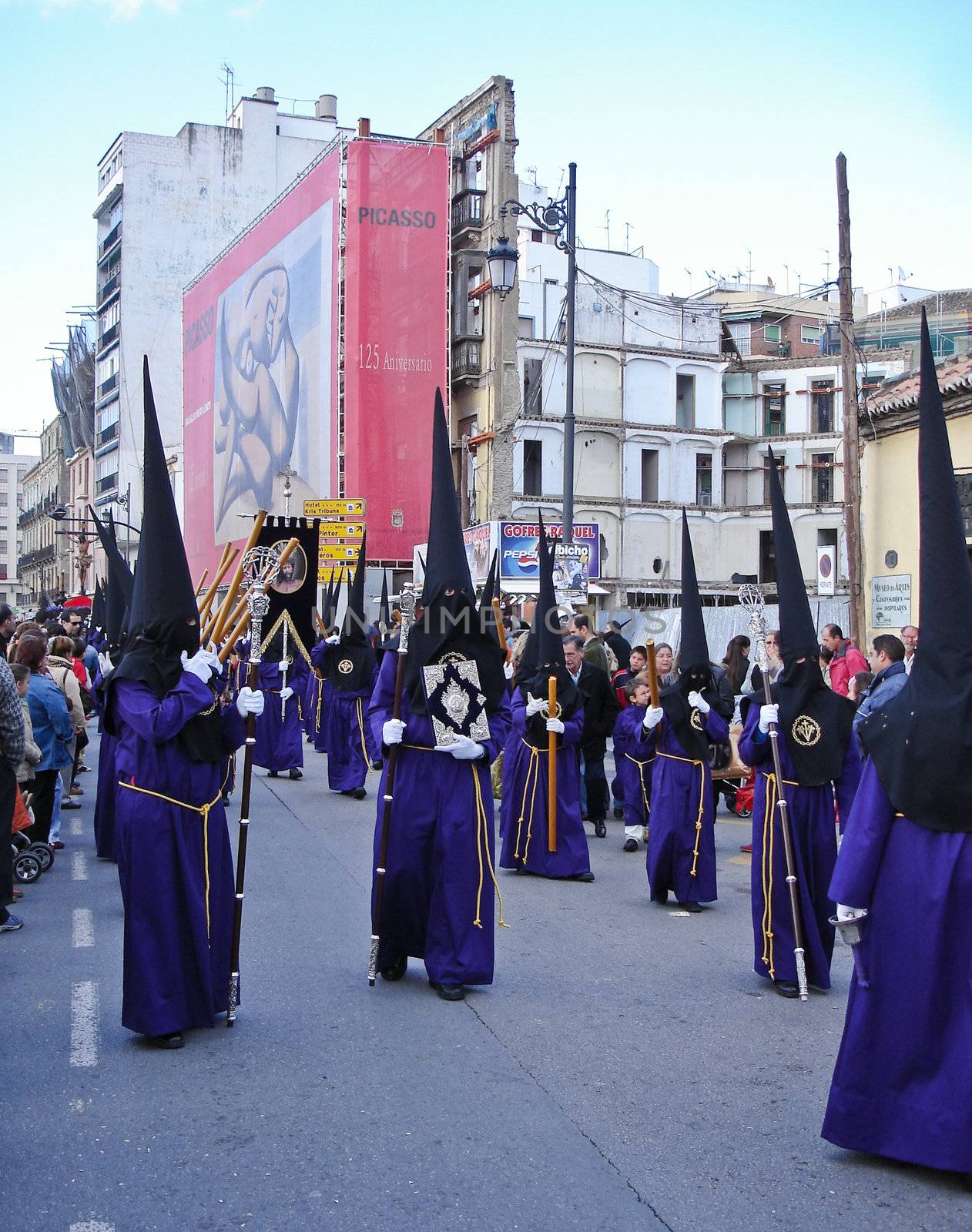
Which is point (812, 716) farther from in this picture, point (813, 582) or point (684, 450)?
point (684, 450)

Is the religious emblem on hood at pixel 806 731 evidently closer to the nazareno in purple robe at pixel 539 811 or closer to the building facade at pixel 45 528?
the nazareno in purple robe at pixel 539 811

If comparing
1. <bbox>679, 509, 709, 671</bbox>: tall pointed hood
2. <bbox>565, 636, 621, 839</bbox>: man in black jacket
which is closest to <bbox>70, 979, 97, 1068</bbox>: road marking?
<bbox>679, 509, 709, 671</bbox>: tall pointed hood

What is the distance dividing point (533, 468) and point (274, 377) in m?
9.54

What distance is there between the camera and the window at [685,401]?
51500mm

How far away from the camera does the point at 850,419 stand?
20.6 m

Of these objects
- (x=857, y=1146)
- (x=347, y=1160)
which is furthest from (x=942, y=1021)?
(x=347, y=1160)

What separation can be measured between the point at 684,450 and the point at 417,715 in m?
45.0

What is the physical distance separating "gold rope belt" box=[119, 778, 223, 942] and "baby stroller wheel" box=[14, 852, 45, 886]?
4.21m

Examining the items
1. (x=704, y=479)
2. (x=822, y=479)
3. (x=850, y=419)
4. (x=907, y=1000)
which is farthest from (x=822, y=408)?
(x=907, y=1000)

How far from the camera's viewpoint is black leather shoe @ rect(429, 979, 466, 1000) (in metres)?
6.88

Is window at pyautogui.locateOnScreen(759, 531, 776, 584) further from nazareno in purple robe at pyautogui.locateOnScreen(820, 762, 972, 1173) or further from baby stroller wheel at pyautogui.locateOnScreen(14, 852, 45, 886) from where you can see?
nazareno in purple robe at pyautogui.locateOnScreen(820, 762, 972, 1173)

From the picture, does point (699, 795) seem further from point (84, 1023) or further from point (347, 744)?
point (347, 744)

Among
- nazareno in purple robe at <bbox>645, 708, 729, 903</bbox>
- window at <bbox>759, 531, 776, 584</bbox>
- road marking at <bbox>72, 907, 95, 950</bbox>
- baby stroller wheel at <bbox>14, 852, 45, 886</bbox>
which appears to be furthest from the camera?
window at <bbox>759, 531, 776, 584</bbox>

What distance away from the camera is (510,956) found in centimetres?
791
